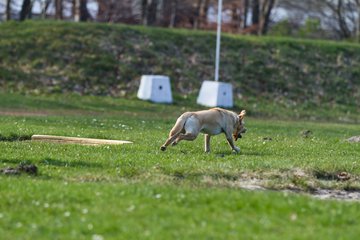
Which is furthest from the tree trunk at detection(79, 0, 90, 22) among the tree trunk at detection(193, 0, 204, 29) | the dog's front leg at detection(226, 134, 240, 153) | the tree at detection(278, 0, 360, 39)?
the dog's front leg at detection(226, 134, 240, 153)

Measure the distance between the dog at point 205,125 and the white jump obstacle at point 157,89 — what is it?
20.4 m

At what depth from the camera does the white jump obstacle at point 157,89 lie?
39.8 m

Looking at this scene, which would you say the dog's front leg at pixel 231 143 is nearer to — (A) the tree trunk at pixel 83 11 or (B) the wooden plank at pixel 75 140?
(B) the wooden plank at pixel 75 140

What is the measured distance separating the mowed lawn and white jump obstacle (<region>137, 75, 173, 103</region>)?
13933 mm

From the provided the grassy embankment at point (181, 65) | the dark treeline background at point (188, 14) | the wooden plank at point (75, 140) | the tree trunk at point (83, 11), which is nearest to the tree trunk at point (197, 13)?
the dark treeline background at point (188, 14)

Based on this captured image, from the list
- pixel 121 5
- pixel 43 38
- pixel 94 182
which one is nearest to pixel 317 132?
pixel 94 182

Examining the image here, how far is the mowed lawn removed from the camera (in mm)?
10281

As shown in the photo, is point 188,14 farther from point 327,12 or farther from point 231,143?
point 231,143

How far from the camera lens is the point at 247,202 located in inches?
454

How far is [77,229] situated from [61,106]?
26.9 metres

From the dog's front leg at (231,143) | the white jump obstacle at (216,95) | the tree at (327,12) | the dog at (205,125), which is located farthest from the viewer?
the tree at (327,12)

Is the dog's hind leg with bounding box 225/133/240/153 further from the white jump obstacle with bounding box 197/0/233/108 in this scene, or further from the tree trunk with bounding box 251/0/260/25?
the tree trunk with bounding box 251/0/260/25

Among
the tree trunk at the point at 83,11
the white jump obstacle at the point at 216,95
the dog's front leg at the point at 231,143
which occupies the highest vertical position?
the tree trunk at the point at 83,11

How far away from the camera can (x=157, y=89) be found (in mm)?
39844
